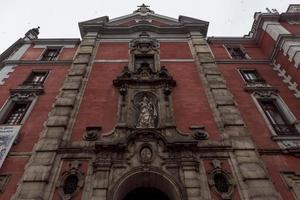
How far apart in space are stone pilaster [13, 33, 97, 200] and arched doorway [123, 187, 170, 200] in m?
3.32

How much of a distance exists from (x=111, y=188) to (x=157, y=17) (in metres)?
16.7

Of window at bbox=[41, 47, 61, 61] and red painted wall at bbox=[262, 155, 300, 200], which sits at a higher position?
window at bbox=[41, 47, 61, 61]

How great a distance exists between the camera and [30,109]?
Result: 15703 mm

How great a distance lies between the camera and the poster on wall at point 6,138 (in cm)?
1294

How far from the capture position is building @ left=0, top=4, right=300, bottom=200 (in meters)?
11.9

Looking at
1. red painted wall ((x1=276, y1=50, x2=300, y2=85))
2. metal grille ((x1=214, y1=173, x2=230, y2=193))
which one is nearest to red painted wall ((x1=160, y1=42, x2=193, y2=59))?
red painted wall ((x1=276, y1=50, x2=300, y2=85))

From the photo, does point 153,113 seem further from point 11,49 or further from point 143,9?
point 143,9

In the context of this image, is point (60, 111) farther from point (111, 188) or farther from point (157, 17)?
point (157, 17)

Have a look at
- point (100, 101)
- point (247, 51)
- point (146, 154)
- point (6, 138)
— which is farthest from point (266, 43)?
point (6, 138)

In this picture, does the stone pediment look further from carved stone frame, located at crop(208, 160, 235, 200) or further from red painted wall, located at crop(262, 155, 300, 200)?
carved stone frame, located at crop(208, 160, 235, 200)

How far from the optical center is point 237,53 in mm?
21953

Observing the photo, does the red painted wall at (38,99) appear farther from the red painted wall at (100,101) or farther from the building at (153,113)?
the red painted wall at (100,101)

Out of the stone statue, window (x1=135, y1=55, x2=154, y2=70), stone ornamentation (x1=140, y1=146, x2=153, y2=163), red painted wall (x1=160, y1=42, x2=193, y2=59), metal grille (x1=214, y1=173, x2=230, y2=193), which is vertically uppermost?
red painted wall (x1=160, y1=42, x2=193, y2=59)

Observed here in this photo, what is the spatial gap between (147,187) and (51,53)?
44.6ft
